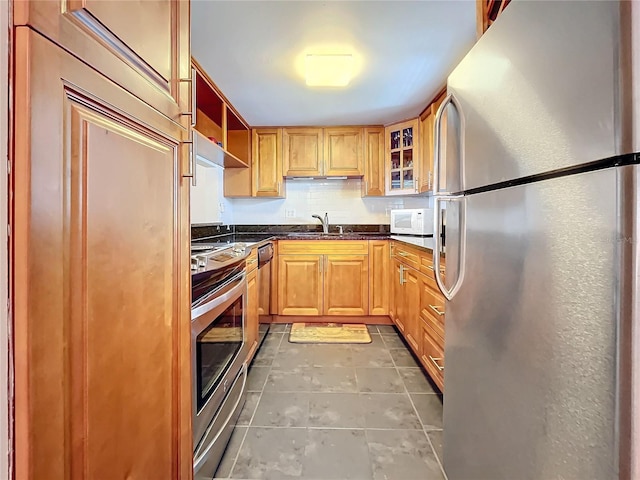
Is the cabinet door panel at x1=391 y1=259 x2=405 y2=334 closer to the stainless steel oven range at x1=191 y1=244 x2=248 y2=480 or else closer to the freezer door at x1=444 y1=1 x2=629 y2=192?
the stainless steel oven range at x1=191 y1=244 x2=248 y2=480

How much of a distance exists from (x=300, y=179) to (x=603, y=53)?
3.34 metres

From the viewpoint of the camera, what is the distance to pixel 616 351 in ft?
1.67

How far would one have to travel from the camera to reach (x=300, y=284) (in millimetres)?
3273

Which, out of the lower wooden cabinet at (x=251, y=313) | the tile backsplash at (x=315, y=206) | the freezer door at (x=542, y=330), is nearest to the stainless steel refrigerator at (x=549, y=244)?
the freezer door at (x=542, y=330)

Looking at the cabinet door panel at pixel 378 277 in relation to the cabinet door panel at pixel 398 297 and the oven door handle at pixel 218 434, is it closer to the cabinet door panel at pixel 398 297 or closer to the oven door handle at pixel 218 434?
the cabinet door panel at pixel 398 297

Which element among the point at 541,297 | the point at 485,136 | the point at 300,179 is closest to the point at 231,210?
the point at 300,179

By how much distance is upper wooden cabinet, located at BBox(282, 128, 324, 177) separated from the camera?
3.47 m

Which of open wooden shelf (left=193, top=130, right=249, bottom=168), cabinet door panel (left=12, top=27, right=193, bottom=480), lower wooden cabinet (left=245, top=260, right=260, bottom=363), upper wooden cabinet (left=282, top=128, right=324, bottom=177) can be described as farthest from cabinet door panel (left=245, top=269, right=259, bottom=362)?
upper wooden cabinet (left=282, top=128, right=324, bottom=177)

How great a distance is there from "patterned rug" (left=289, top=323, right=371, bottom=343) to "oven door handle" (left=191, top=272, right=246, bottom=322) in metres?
1.25

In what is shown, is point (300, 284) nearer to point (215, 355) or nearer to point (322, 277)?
point (322, 277)

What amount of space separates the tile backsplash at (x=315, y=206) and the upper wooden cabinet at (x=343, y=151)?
314 mm

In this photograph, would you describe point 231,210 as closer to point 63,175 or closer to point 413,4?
point 413,4

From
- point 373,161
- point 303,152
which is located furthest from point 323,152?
point 373,161

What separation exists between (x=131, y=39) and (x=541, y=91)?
849mm
